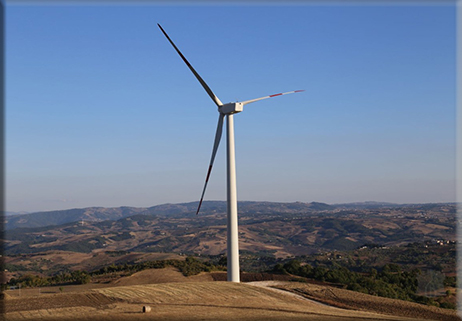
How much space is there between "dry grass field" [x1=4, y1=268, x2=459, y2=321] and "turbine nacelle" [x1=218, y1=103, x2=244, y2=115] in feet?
62.2

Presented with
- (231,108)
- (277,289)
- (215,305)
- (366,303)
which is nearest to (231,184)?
(231,108)

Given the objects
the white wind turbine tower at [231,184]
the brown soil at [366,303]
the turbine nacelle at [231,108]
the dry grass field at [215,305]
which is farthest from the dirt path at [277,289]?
the turbine nacelle at [231,108]

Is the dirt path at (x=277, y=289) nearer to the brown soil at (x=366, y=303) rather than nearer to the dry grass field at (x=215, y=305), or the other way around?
the dry grass field at (x=215, y=305)

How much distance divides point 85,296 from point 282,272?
35743 mm

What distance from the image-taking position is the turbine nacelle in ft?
186

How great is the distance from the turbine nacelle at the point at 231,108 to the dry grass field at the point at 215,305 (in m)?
19.0

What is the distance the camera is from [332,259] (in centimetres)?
16975

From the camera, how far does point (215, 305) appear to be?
45.0 metres

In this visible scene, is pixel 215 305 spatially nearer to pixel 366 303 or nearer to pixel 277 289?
pixel 277 289

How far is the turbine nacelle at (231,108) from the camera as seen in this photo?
5680 centimetres

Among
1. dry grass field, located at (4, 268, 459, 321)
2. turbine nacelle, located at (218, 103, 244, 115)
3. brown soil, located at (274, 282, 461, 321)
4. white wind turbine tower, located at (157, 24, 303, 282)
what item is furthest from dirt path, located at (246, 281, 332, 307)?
turbine nacelle, located at (218, 103, 244, 115)

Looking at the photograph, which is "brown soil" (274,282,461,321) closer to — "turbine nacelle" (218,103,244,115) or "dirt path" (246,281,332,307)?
"dirt path" (246,281,332,307)

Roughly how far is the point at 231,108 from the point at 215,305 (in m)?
22.2

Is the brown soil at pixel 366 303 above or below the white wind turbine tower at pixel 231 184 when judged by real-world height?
below
